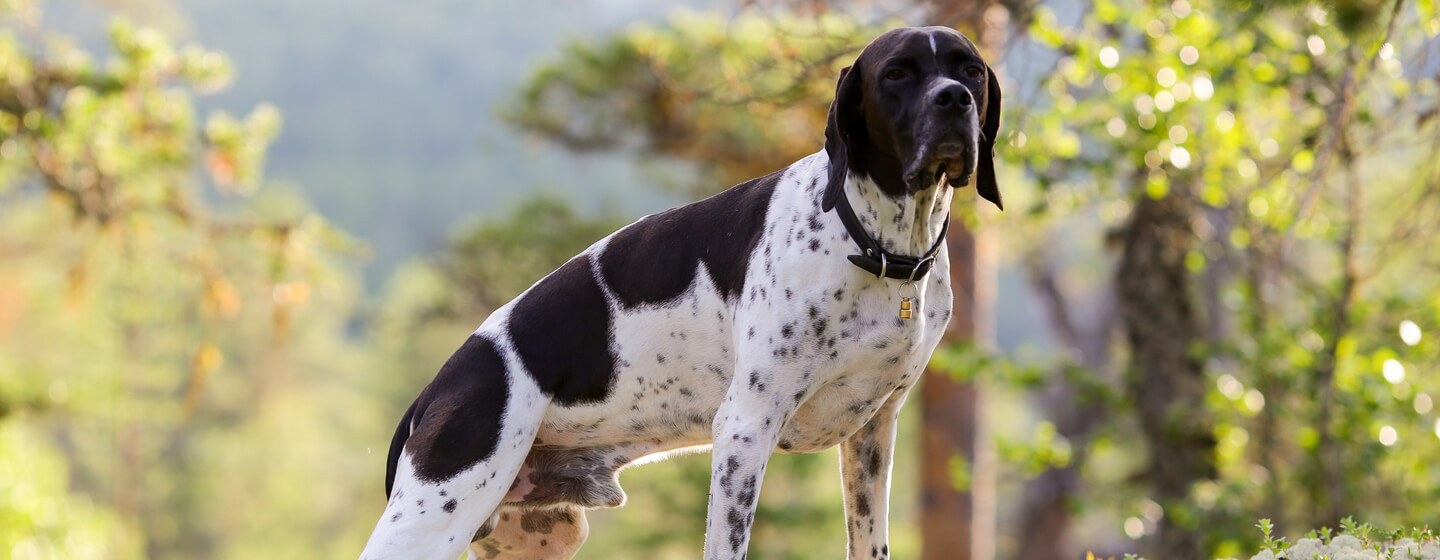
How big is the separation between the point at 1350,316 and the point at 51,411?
423 inches

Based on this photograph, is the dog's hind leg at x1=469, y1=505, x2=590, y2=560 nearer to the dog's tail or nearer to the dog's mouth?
the dog's tail

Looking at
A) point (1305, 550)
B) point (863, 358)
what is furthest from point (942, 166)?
point (1305, 550)

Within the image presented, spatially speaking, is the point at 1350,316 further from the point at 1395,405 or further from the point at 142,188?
the point at 142,188

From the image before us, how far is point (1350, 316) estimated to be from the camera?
7156 mm

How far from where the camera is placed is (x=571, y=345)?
3.49 metres

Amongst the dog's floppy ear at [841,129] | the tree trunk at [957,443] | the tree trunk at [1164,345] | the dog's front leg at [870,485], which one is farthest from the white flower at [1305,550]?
the tree trunk at [957,443]

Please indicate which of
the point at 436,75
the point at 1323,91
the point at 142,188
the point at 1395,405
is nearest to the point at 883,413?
the point at 1395,405

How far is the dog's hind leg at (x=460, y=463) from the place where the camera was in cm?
332

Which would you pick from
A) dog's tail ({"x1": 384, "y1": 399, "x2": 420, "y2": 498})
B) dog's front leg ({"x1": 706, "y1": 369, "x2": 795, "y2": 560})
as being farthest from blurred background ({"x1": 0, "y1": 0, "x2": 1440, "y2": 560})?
dog's tail ({"x1": 384, "y1": 399, "x2": 420, "y2": 498})

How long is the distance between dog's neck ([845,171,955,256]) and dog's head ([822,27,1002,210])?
1.1 inches

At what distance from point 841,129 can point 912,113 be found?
0.71 ft

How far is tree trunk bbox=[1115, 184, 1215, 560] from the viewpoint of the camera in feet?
29.7

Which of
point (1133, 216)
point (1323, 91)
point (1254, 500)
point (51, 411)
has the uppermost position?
point (1323, 91)

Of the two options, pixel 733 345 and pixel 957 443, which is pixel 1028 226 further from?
pixel 733 345
